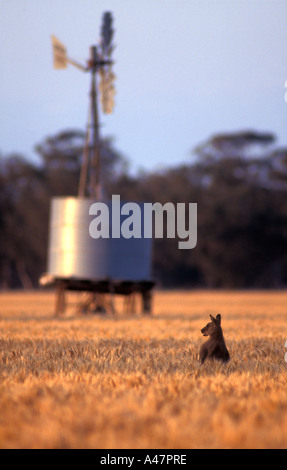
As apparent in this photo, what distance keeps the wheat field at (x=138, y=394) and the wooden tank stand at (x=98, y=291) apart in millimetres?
8216

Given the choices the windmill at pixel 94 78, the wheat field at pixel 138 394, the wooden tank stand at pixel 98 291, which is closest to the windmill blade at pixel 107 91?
the windmill at pixel 94 78

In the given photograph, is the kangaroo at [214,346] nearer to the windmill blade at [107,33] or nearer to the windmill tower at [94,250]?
the windmill tower at [94,250]

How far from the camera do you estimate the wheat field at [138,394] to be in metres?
4.75

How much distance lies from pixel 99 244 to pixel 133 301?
3.28m

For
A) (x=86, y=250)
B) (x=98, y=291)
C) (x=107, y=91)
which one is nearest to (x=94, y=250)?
(x=86, y=250)

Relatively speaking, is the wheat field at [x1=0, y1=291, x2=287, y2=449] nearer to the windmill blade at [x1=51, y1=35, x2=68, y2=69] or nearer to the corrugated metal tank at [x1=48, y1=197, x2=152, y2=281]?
the corrugated metal tank at [x1=48, y1=197, x2=152, y2=281]

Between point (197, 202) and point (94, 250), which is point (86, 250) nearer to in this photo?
point (94, 250)

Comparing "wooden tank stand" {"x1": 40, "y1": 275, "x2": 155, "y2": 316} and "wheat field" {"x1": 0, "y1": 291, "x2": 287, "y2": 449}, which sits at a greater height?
"wooden tank stand" {"x1": 40, "y1": 275, "x2": 155, "y2": 316}

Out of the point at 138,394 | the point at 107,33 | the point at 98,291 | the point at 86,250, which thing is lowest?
the point at 138,394

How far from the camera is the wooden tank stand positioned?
2036cm

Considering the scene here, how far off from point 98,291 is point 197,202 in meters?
30.3

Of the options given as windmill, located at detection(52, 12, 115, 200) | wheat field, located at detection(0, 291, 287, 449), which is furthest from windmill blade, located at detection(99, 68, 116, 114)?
wheat field, located at detection(0, 291, 287, 449)

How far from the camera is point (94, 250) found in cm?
1997
